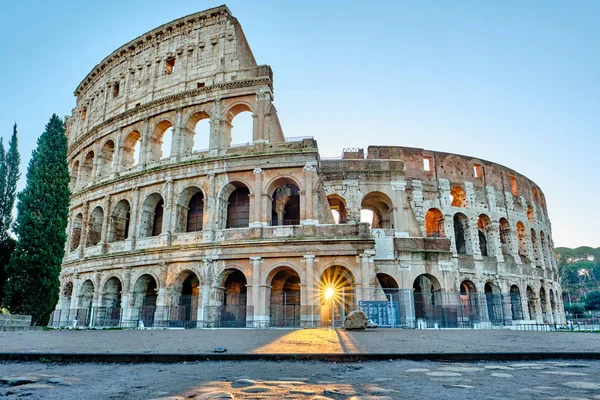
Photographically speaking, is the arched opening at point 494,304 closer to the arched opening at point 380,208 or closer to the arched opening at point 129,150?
the arched opening at point 380,208

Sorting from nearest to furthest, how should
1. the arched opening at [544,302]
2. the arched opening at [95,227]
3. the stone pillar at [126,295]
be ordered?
the stone pillar at [126,295]
the arched opening at [95,227]
the arched opening at [544,302]

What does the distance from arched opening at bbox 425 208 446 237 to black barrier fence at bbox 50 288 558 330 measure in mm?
5187

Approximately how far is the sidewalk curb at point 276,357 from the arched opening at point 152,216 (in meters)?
15.9

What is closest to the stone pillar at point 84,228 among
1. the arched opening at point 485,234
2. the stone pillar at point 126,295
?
the stone pillar at point 126,295

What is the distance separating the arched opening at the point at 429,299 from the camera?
19.5 m

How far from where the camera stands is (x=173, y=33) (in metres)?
24.2

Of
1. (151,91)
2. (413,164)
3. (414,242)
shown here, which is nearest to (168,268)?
(151,91)

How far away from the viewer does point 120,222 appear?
2297cm

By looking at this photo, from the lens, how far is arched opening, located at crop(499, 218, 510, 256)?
28.5 meters

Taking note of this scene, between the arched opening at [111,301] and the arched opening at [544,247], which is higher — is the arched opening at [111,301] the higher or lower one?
the lower one

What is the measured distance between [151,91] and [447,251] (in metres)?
19.6

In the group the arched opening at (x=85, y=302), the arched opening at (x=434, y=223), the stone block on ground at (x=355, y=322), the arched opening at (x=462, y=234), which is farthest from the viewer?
the arched opening at (x=462, y=234)

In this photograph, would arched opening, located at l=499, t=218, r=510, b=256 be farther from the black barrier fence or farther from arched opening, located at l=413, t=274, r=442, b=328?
arched opening, located at l=413, t=274, r=442, b=328

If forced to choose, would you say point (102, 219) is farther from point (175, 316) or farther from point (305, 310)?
point (305, 310)
